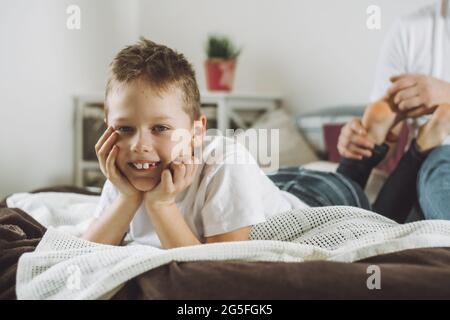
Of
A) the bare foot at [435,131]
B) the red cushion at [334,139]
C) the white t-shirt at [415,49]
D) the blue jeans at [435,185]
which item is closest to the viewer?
the blue jeans at [435,185]

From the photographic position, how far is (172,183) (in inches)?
33.1

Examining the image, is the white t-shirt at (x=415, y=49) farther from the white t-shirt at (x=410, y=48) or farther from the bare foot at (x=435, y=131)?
the bare foot at (x=435, y=131)

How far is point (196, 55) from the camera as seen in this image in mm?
2596

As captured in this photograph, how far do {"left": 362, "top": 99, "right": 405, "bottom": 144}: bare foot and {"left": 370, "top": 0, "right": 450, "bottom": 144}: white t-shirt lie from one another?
0.28 meters

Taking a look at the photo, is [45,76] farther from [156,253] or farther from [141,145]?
[156,253]

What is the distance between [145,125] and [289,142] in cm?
126

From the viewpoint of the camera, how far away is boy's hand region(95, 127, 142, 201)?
862 millimetres


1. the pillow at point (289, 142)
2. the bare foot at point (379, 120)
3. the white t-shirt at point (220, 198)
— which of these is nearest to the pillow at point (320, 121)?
the pillow at point (289, 142)

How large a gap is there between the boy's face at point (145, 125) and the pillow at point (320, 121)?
122cm

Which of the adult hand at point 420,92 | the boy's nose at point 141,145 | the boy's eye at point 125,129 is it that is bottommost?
the boy's nose at point 141,145

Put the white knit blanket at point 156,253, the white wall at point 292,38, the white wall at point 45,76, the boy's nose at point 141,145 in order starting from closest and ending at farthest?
1. the white knit blanket at point 156,253
2. the boy's nose at point 141,145
3. the white wall at point 45,76
4. the white wall at point 292,38

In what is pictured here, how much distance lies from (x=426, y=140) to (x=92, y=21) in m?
1.63

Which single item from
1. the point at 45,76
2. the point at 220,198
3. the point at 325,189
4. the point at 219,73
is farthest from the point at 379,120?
the point at 45,76

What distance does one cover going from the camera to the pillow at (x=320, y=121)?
200cm
